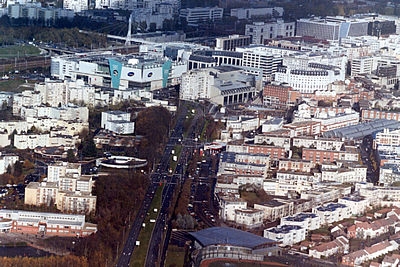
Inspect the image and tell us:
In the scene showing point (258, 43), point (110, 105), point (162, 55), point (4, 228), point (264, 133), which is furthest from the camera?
point (258, 43)

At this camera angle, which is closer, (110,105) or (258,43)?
(110,105)

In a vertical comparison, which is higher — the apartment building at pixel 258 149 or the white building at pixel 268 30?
the white building at pixel 268 30

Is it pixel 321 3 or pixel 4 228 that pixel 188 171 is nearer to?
pixel 4 228

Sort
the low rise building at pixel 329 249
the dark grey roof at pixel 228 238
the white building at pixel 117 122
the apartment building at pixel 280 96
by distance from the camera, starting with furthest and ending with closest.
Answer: the apartment building at pixel 280 96 → the white building at pixel 117 122 → the low rise building at pixel 329 249 → the dark grey roof at pixel 228 238

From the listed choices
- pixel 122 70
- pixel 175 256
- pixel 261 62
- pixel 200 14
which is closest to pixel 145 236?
pixel 175 256

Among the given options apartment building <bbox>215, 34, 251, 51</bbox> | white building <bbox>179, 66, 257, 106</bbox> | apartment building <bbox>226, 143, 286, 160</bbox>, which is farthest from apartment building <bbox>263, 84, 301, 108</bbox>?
apartment building <bbox>215, 34, 251, 51</bbox>

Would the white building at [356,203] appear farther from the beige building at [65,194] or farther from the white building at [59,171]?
the white building at [59,171]

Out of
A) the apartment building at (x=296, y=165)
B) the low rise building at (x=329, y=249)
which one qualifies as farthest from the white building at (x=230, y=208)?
the apartment building at (x=296, y=165)

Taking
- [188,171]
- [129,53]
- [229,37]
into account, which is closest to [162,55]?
[129,53]
